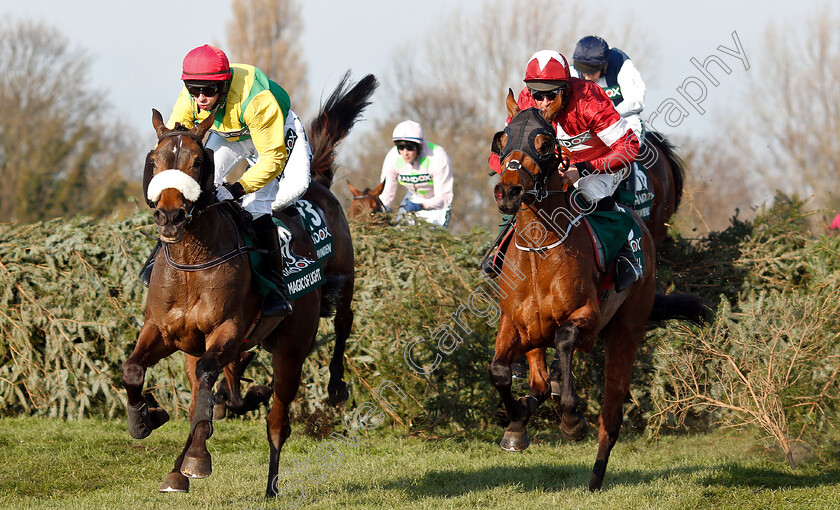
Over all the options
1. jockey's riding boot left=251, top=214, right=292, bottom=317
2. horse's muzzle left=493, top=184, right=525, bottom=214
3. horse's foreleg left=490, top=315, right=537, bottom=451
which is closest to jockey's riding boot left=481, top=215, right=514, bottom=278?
horse's foreleg left=490, top=315, right=537, bottom=451

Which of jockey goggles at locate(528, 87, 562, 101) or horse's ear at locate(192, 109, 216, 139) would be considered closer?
horse's ear at locate(192, 109, 216, 139)

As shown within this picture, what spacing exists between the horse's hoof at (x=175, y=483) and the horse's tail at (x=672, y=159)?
5636 millimetres

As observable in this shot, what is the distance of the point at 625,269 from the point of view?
5.83 m

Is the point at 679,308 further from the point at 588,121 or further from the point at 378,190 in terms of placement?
the point at 378,190

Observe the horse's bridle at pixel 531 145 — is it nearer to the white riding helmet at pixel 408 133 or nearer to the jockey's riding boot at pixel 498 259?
the jockey's riding boot at pixel 498 259

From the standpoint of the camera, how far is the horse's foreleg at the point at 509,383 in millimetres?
5301

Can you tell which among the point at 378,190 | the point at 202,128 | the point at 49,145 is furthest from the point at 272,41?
the point at 202,128

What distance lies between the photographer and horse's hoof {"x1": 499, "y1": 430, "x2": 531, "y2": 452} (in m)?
5.44

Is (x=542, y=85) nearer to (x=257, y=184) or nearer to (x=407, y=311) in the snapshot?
(x=257, y=184)

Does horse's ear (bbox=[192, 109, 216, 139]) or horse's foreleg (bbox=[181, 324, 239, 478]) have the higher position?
horse's ear (bbox=[192, 109, 216, 139])

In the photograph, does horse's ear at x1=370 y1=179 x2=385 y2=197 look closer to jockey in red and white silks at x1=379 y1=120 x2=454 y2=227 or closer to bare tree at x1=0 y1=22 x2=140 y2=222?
jockey in red and white silks at x1=379 y1=120 x2=454 y2=227

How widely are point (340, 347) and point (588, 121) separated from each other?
2688 mm

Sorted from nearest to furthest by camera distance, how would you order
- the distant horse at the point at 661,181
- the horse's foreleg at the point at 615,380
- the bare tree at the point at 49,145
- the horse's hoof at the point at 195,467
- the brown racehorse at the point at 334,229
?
the horse's hoof at the point at 195,467
the horse's foreleg at the point at 615,380
the brown racehorse at the point at 334,229
the distant horse at the point at 661,181
the bare tree at the point at 49,145

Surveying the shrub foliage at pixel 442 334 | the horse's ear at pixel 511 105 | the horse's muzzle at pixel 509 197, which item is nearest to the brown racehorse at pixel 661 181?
the shrub foliage at pixel 442 334
